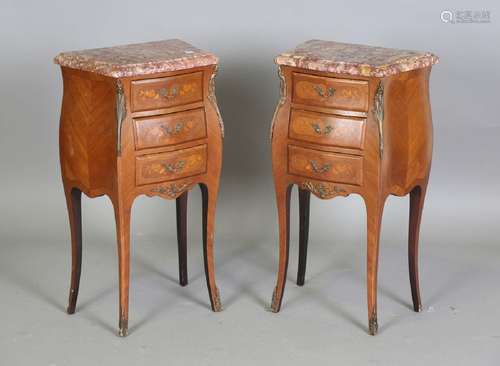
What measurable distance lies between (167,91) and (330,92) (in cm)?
54

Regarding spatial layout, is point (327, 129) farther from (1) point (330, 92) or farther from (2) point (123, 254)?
(2) point (123, 254)

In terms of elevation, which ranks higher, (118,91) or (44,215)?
(118,91)

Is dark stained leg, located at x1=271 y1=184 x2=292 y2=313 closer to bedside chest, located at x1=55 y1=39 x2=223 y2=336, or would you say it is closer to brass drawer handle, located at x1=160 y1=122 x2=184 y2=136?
bedside chest, located at x1=55 y1=39 x2=223 y2=336

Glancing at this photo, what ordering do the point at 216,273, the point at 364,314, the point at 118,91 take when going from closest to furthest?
the point at 118,91 < the point at 364,314 < the point at 216,273

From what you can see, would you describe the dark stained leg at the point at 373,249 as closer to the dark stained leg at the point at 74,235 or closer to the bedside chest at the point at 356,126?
the bedside chest at the point at 356,126

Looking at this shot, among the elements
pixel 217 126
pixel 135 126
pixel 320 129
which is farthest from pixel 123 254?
pixel 320 129

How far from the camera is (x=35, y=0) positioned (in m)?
4.96

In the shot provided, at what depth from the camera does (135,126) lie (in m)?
3.91

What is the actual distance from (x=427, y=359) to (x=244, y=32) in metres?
1.72

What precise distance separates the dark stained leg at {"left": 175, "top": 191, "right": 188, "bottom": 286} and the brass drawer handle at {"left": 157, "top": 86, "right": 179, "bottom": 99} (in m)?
0.64

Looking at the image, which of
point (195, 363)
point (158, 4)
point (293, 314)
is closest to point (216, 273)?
point (293, 314)

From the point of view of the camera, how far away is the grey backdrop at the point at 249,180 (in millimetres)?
4559

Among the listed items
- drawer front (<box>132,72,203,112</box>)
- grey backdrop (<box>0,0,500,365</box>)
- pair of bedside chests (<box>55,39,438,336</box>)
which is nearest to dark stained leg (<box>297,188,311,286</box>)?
grey backdrop (<box>0,0,500,365</box>)

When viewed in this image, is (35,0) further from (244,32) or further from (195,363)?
(195,363)
